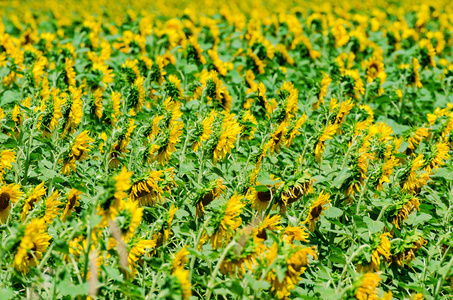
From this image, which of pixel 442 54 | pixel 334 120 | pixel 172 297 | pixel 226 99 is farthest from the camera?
pixel 442 54

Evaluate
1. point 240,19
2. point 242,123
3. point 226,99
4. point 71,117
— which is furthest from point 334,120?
point 240,19

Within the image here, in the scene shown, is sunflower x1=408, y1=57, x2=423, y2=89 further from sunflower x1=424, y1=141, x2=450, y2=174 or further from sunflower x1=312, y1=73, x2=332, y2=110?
sunflower x1=424, y1=141, x2=450, y2=174

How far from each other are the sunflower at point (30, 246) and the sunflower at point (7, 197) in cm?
39

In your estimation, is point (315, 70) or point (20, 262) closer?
point (20, 262)

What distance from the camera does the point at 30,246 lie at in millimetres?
1840

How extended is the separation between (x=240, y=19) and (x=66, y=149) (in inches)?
176

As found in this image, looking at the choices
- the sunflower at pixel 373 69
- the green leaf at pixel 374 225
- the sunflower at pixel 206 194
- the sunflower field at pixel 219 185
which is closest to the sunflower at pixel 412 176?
the sunflower field at pixel 219 185

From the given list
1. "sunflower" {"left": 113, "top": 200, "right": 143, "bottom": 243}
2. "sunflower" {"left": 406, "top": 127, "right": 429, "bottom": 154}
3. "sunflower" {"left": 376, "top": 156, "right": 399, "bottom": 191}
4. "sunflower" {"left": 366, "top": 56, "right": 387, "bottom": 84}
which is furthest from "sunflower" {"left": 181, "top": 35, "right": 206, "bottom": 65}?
"sunflower" {"left": 113, "top": 200, "right": 143, "bottom": 243}

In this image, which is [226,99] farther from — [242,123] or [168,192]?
[168,192]

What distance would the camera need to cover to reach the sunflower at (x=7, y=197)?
233 cm

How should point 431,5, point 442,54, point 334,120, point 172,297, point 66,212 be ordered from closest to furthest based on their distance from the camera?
point 172,297, point 66,212, point 334,120, point 442,54, point 431,5

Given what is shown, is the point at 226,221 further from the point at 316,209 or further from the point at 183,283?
the point at 316,209

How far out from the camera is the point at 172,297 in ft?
5.70

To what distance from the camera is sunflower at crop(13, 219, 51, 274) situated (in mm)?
1770
